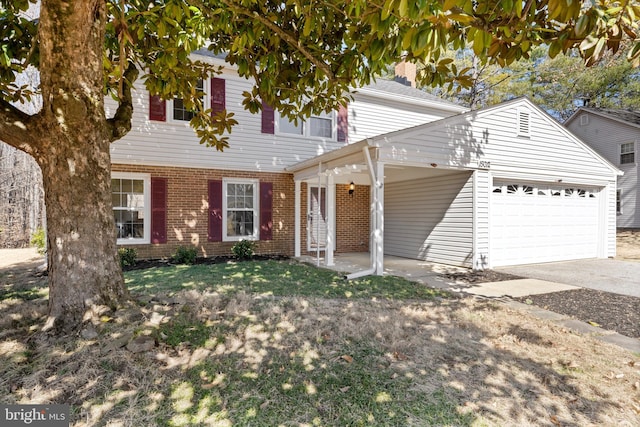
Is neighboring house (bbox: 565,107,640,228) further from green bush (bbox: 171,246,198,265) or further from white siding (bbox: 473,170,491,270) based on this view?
green bush (bbox: 171,246,198,265)

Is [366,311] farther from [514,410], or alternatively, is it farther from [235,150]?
[235,150]

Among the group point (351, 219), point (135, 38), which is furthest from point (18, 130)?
point (351, 219)

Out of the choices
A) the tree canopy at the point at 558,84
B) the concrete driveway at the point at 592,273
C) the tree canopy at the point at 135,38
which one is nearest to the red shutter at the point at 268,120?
the tree canopy at the point at 135,38

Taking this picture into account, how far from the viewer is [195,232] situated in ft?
31.0

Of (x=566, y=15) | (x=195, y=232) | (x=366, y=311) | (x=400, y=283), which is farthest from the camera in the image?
(x=195, y=232)

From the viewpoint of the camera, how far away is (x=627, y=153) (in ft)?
57.5

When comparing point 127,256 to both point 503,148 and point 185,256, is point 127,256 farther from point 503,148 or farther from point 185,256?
point 503,148

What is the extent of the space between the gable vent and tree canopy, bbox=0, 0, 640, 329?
6153mm

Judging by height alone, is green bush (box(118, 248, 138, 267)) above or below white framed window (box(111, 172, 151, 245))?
below

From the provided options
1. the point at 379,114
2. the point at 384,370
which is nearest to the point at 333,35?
the point at 384,370

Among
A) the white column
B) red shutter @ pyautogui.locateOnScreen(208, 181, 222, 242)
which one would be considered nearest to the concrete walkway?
the white column

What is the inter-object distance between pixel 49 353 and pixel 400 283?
206 inches

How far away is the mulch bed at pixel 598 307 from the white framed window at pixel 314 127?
24.5ft

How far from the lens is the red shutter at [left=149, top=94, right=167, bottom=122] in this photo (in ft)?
29.7
